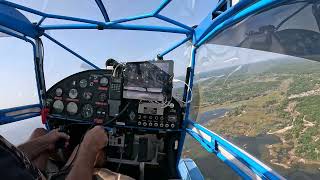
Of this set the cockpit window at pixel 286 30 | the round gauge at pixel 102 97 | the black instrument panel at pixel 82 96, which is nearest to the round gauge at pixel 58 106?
the black instrument panel at pixel 82 96

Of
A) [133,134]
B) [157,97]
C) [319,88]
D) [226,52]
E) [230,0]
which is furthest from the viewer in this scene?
[133,134]

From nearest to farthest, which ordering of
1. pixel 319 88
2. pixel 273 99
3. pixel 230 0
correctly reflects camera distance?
pixel 319 88 → pixel 230 0 → pixel 273 99

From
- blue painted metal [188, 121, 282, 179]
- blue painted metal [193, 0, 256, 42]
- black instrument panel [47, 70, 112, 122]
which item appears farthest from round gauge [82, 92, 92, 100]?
blue painted metal [188, 121, 282, 179]

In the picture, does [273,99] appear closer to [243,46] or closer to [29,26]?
[243,46]

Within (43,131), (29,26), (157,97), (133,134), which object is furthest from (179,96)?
(29,26)

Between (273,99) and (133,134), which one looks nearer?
(273,99)

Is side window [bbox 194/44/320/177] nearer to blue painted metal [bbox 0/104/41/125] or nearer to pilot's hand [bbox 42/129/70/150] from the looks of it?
pilot's hand [bbox 42/129/70/150]

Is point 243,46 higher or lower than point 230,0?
lower
